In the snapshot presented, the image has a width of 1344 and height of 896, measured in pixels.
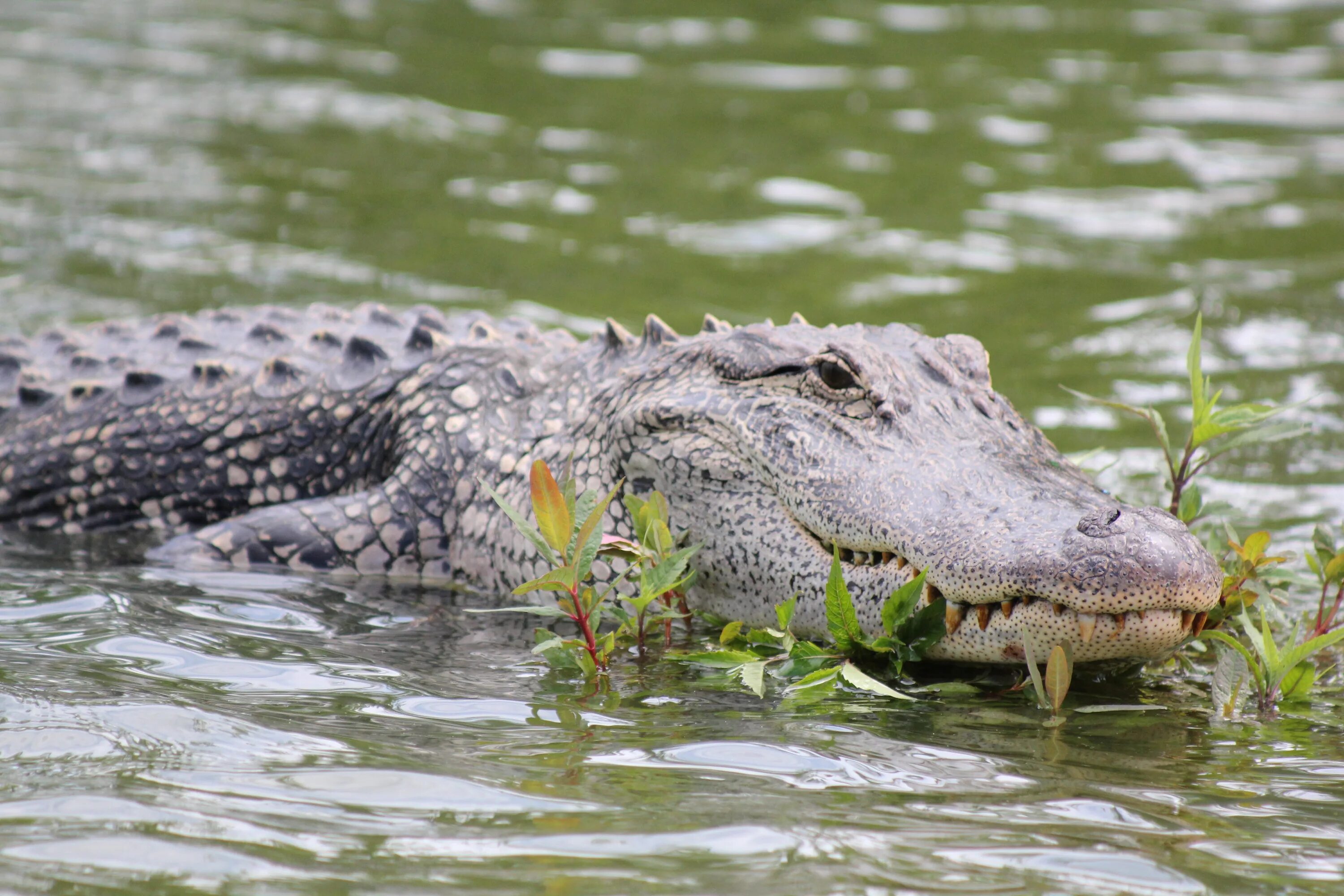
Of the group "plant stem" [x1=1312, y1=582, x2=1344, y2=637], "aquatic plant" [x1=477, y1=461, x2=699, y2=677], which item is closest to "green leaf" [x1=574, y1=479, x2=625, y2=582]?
"aquatic plant" [x1=477, y1=461, x2=699, y2=677]

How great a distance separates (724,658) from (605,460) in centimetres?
102

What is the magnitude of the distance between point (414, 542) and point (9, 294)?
440 cm

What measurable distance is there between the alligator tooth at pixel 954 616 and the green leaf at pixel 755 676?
439 mm

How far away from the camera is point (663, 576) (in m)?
3.46

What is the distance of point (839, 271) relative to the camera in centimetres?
861

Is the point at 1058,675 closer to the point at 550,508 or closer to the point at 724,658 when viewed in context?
the point at 724,658

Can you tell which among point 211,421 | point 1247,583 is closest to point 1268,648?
point 1247,583

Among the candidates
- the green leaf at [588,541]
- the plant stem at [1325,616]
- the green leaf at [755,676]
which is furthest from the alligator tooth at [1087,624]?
the green leaf at [588,541]

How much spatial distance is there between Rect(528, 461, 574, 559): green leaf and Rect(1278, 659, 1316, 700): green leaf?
1.71m

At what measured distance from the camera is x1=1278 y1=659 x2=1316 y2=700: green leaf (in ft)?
10.5

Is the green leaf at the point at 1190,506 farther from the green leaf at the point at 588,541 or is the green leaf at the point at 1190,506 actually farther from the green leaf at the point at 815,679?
the green leaf at the point at 588,541

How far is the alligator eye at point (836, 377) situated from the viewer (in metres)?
3.71

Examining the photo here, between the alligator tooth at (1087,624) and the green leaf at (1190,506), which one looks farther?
the green leaf at (1190,506)

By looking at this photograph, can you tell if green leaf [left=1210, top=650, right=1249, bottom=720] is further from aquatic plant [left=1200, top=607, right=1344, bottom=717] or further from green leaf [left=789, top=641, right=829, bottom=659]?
green leaf [left=789, top=641, right=829, bottom=659]
